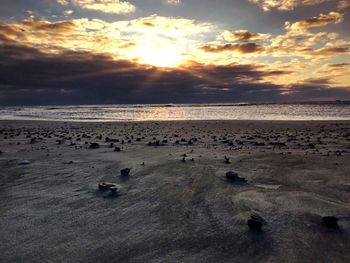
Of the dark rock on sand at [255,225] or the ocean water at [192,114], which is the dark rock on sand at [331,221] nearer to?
the dark rock on sand at [255,225]

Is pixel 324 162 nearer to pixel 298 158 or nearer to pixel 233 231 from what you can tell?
pixel 298 158

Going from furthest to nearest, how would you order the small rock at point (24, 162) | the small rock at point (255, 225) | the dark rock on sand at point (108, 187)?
the small rock at point (24, 162) → the dark rock on sand at point (108, 187) → the small rock at point (255, 225)

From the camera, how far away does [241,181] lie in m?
5.91

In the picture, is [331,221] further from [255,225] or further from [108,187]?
[108,187]

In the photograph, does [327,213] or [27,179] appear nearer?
[327,213]

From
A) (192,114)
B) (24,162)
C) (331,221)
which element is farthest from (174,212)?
(192,114)

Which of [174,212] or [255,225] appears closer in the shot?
[255,225]

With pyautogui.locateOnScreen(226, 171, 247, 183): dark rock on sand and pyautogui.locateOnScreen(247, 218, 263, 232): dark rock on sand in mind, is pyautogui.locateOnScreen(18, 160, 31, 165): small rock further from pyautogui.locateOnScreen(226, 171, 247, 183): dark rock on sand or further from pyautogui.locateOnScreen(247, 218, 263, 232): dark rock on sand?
pyautogui.locateOnScreen(247, 218, 263, 232): dark rock on sand

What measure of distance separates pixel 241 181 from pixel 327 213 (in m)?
1.86

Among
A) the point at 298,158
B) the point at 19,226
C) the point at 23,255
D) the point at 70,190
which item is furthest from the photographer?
the point at 298,158

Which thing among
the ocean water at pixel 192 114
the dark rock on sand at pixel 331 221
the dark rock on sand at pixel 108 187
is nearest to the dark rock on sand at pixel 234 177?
the dark rock on sand at pixel 331 221

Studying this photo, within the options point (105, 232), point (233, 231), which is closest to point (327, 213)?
point (233, 231)

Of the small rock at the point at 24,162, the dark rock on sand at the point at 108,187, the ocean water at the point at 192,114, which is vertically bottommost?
the ocean water at the point at 192,114

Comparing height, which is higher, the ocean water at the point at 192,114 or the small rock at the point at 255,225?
the small rock at the point at 255,225
